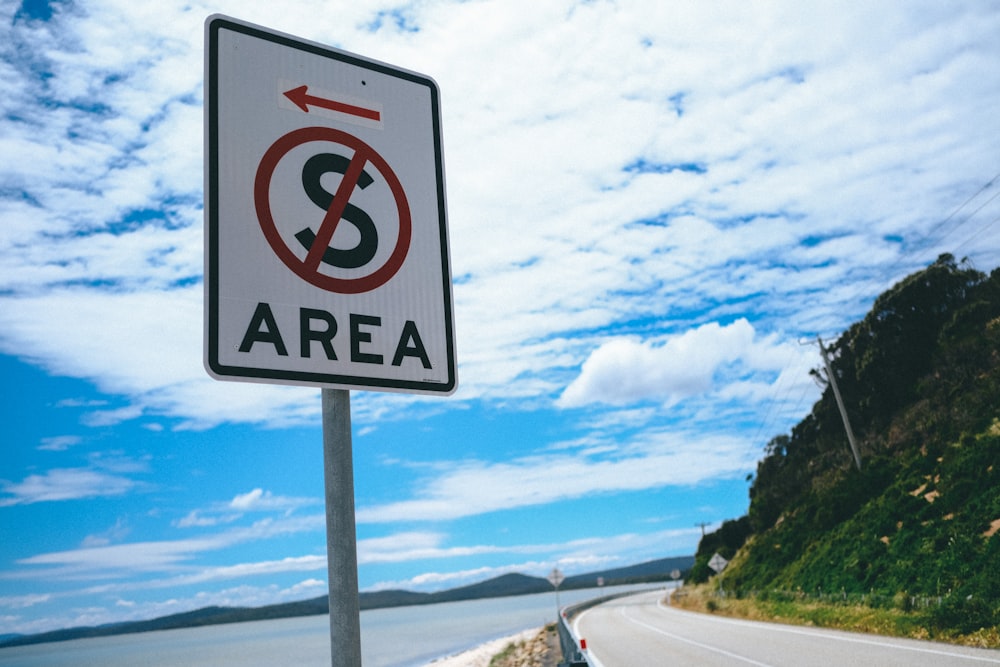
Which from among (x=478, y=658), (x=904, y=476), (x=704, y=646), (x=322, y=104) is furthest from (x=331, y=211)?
(x=478, y=658)

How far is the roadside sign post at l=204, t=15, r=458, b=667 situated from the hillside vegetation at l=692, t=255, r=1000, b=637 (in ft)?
58.5

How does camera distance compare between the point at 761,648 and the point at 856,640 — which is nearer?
the point at 856,640

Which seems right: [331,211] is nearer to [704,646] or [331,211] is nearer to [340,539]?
[340,539]

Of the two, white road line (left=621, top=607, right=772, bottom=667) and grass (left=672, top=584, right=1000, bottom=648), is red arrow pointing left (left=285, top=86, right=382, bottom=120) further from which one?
grass (left=672, top=584, right=1000, bottom=648)

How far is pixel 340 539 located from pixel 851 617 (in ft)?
76.3

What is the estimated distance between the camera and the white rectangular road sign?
1.71 metres

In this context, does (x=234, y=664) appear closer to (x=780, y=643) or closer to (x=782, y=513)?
(x=782, y=513)

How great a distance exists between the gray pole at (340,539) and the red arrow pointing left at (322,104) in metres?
0.80

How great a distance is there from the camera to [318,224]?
1825 mm

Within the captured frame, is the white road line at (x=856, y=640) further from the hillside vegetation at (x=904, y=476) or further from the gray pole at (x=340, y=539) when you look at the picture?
the gray pole at (x=340, y=539)

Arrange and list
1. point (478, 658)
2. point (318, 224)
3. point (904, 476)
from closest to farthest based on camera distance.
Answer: point (318, 224) → point (904, 476) → point (478, 658)

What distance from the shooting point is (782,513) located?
43250mm

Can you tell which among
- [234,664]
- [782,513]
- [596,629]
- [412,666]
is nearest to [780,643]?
[596,629]

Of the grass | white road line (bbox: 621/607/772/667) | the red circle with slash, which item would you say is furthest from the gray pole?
the grass
